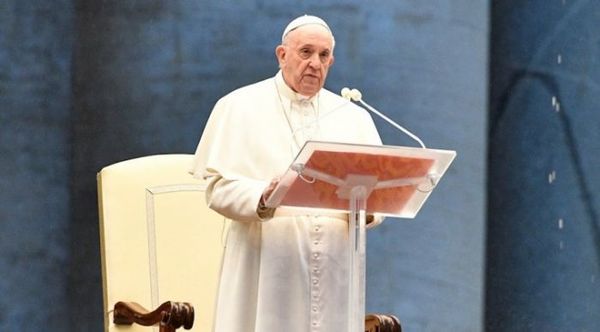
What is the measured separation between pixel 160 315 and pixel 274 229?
621 mm

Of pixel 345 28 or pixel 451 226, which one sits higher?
pixel 345 28

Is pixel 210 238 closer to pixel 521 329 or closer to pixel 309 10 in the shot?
pixel 309 10

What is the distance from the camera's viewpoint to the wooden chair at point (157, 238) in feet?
22.7

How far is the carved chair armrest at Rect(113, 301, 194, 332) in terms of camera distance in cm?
620

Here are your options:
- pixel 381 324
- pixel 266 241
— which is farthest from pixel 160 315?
pixel 381 324

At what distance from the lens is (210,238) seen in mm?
7141

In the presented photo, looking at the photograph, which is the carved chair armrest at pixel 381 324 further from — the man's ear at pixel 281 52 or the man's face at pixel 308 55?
the man's ear at pixel 281 52

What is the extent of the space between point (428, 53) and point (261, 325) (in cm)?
243

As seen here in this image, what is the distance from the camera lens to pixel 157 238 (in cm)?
704

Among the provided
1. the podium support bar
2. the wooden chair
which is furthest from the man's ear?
the wooden chair

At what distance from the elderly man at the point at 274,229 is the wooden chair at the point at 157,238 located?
709 millimetres

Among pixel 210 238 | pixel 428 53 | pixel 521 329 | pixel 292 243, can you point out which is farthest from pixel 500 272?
pixel 292 243

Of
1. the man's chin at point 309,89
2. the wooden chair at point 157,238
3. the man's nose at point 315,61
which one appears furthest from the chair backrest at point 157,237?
the man's nose at point 315,61

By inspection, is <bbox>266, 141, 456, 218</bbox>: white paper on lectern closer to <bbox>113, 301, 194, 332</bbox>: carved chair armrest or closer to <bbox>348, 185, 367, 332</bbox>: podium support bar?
<bbox>348, 185, 367, 332</bbox>: podium support bar
